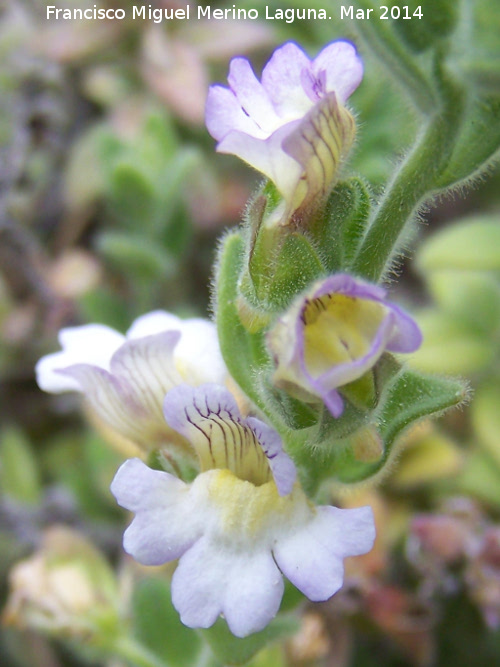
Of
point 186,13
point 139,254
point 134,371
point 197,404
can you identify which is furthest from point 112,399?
point 186,13

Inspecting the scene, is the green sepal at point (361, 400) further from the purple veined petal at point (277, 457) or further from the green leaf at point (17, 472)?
the green leaf at point (17, 472)

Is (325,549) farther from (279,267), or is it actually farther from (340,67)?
(340,67)

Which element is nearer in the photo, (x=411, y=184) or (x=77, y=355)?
(x=411, y=184)

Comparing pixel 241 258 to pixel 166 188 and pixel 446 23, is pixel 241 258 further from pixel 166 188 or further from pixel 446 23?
pixel 166 188

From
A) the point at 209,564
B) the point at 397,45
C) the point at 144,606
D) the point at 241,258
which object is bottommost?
the point at 144,606

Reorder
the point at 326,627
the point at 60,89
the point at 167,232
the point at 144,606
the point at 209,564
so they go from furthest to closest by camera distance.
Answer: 1. the point at 60,89
2. the point at 167,232
3. the point at 326,627
4. the point at 144,606
5. the point at 209,564

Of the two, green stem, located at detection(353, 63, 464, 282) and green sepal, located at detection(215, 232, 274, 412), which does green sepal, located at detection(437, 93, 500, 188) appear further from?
green sepal, located at detection(215, 232, 274, 412)

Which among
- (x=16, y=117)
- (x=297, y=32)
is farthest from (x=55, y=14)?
(x=297, y=32)
